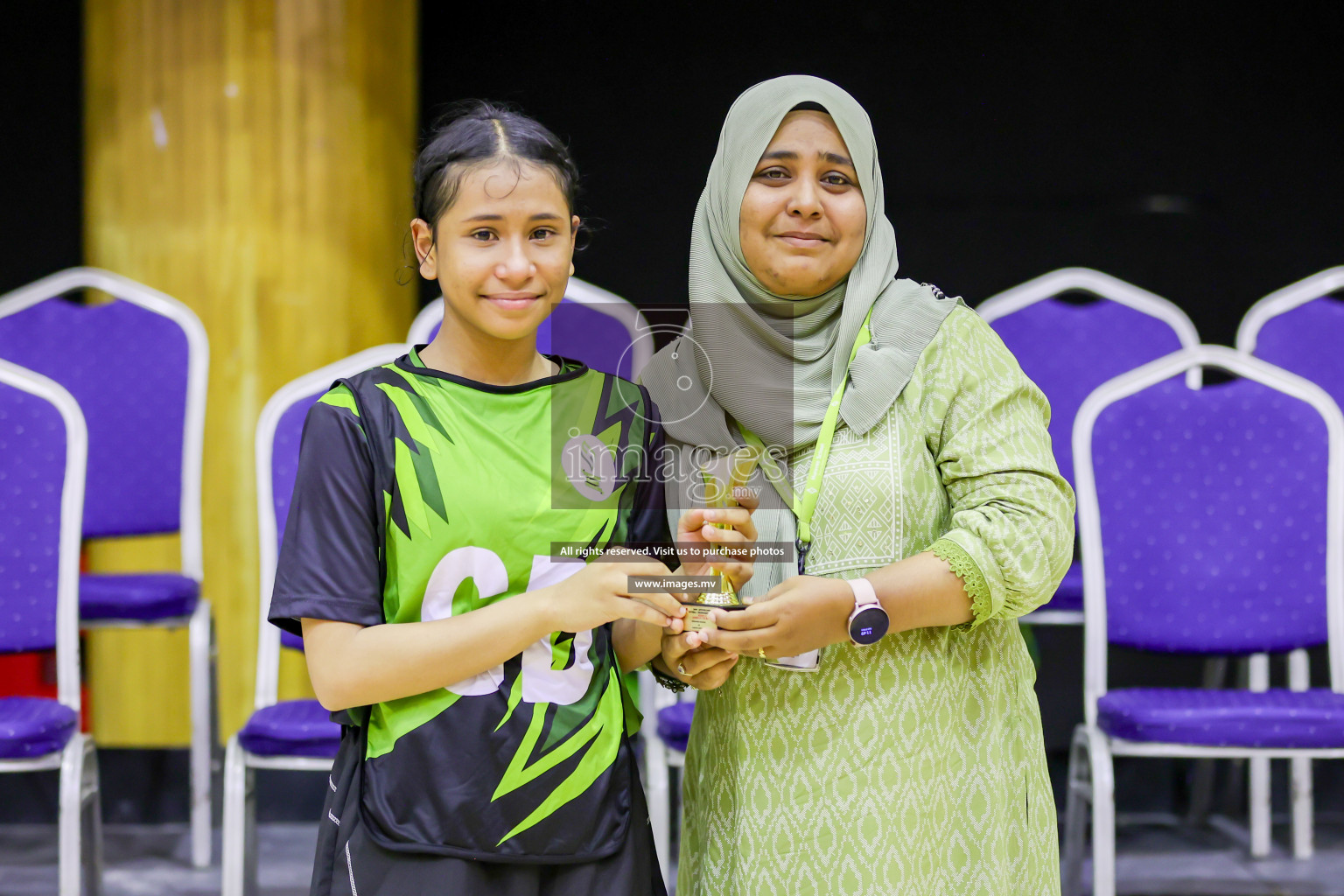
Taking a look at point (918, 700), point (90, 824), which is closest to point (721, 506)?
point (918, 700)

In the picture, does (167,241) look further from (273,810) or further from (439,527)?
(439,527)

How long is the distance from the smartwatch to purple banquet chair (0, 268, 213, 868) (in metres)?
1.80

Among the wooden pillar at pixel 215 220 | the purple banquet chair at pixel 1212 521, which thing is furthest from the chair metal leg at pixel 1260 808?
the wooden pillar at pixel 215 220

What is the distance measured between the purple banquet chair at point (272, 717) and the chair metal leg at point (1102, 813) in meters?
1.22

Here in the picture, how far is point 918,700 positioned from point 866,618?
150mm

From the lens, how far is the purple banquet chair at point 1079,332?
2666 millimetres

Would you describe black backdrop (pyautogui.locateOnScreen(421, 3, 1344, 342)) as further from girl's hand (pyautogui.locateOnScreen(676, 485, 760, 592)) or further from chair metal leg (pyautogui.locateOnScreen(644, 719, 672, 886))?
girl's hand (pyautogui.locateOnScreen(676, 485, 760, 592))

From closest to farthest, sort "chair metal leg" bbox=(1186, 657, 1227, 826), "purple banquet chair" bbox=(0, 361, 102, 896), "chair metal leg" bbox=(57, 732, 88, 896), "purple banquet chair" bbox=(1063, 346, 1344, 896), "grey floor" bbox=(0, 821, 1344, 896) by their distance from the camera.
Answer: "chair metal leg" bbox=(57, 732, 88, 896), "purple banquet chair" bbox=(0, 361, 102, 896), "purple banquet chair" bbox=(1063, 346, 1344, 896), "grey floor" bbox=(0, 821, 1344, 896), "chair metal leg" bbox=(1186, 657, 1227, 826)

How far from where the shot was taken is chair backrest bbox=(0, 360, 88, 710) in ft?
6.54

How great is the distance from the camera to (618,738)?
1.08m

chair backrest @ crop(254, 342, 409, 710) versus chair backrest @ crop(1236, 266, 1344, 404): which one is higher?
chair backrest @ crop(1236, 266, 1344, 404)

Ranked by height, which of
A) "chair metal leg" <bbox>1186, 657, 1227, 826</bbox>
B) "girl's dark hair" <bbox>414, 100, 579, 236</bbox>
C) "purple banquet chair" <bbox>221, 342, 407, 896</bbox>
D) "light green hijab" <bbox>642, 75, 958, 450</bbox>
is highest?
"girl's dark hair" <bbox>414, 100, 579, 236</bbox>

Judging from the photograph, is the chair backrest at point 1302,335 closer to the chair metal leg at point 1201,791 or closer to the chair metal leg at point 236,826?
the chair metal leg at point 1201,791

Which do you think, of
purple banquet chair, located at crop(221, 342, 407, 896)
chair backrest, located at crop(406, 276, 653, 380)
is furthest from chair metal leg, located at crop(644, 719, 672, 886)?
chair backrest, located at crop(406, 276, 653, 380)
